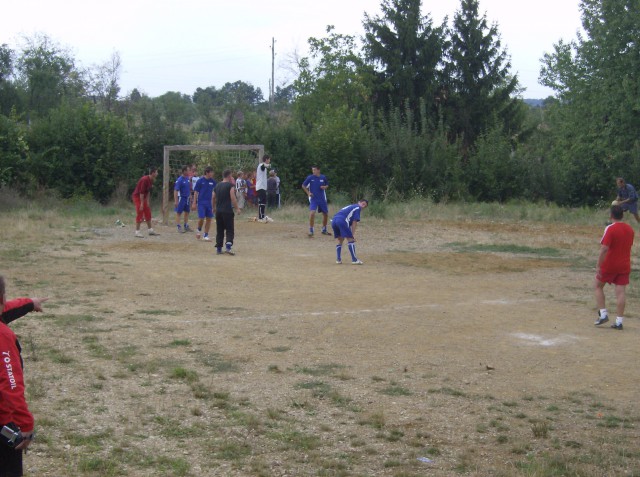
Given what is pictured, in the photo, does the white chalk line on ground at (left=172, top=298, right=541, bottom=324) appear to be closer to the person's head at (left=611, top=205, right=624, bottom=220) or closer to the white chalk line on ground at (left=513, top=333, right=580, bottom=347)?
the white chalk line on ground at (left=513, top=333, right=580, bottom=347)

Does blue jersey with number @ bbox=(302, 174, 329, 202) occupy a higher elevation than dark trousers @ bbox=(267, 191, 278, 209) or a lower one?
higher

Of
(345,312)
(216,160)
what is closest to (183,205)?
(216,160)

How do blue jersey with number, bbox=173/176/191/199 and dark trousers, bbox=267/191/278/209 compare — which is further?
dark trousers, bbox=267/191/278/209

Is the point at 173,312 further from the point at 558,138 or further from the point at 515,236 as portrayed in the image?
the point at 558,138

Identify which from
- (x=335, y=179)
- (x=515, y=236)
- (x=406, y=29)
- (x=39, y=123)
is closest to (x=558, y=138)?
(x=406, y=29)

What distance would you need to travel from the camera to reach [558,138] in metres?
45.2

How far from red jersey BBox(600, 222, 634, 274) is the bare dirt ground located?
2.85 feet

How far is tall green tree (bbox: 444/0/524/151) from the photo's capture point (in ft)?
146

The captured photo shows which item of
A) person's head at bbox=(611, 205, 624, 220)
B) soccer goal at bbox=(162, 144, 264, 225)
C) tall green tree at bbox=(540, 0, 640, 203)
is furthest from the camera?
tall green tree at bbox=(540, 0, 640, 203)

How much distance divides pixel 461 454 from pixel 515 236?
17.1 m

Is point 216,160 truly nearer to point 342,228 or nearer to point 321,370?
point 342,228

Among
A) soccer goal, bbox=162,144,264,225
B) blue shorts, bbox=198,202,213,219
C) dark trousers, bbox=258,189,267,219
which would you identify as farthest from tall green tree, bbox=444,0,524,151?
blue shorts, bbox=198,202,213,219

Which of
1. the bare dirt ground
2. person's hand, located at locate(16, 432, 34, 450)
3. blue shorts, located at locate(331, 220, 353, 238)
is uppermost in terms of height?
blue shorts, located at locate(331, 220, 353, 238)

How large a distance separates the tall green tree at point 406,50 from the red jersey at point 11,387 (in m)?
39.2
